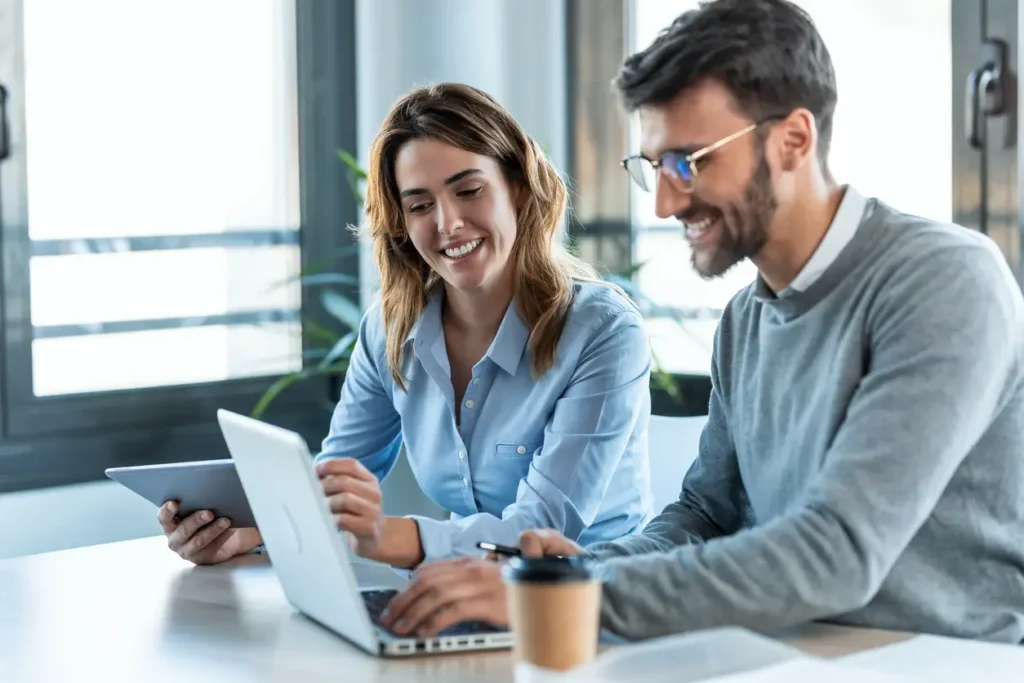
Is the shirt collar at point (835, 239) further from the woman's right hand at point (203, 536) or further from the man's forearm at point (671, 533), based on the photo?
the woman's right hand at point (203, 536)

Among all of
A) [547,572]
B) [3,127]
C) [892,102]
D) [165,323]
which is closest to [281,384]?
[165,323]

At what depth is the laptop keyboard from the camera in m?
1.46

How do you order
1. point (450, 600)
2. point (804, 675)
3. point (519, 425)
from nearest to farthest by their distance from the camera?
point (804, 675) < point (450, 600) < point (519, 425)

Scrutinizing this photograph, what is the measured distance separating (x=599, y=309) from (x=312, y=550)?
863 mm

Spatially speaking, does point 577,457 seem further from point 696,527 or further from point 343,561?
point 343,561

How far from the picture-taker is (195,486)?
186cm

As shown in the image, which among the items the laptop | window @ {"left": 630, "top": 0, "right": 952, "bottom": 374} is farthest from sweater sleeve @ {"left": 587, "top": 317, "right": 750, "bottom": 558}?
window @ {"left": 630, "top": 0, "right": 952, "bottom": 374}

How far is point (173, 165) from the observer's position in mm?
3285

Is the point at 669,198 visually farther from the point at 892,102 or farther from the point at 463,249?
the point at 892,102

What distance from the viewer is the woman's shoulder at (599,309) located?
7.17 ft

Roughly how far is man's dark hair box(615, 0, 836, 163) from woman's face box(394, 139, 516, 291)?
68 centimetres

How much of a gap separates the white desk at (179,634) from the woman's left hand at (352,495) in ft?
0.41

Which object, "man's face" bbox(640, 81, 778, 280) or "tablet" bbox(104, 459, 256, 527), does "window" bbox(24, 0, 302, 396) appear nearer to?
"tablet" bbox(104, 459, 256, 527)

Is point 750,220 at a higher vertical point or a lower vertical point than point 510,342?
higher
